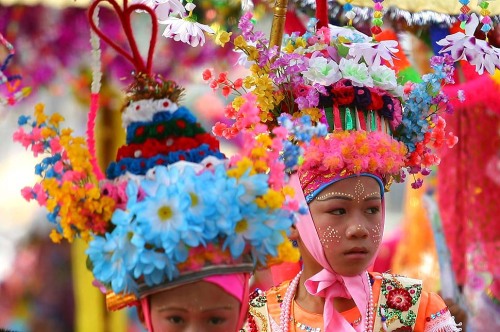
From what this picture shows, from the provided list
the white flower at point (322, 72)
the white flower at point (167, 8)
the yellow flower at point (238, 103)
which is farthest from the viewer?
the white flower at point (167, 8)

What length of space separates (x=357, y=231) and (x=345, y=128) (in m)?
0.38

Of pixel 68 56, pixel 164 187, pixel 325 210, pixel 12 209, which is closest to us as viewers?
pixel 164 187

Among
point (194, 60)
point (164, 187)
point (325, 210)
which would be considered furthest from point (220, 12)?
point (164, 187)

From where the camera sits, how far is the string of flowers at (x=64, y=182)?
8.96ft

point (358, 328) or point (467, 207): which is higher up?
point (467, 207)

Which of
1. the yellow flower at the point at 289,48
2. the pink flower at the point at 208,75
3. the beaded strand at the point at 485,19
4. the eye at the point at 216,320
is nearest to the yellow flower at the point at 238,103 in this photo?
the pink flower at the point at 208,75

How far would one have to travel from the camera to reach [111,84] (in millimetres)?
5270

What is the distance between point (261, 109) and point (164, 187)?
→ 1.16 m

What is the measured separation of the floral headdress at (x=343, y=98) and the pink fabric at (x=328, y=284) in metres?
0.10

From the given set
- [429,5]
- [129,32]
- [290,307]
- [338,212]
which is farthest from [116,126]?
[129,32]

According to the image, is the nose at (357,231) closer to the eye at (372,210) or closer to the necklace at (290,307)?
the eye at (372,210)

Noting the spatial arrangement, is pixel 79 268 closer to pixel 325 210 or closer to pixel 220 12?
pixel 220 12

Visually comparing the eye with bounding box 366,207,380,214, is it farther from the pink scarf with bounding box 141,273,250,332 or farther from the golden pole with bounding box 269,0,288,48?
the pink scarf with bounding box 141,273,250,332

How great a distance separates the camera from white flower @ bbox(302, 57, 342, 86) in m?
3.74
